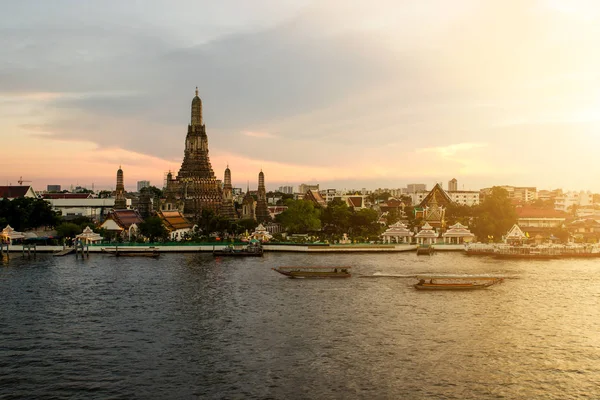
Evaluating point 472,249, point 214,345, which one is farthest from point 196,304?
point 472,249

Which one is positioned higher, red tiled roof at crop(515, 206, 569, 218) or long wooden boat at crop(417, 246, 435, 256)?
red tiled roof at crop(515, 206, 569, 218)

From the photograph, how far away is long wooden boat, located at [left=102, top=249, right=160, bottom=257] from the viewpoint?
210ft

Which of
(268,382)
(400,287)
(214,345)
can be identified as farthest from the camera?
(400,287)

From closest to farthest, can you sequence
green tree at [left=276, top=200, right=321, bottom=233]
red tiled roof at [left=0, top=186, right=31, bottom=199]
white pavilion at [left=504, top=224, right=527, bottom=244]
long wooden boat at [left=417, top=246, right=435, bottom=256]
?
long wooden boat at [left=417, top=246, right=435, bottom=256] < white pavilion at [left=504, top=224, right=527, bottom=244] < green tree at [left=276, top=200, right=321, bottom=233] < red tiled roof at [left=0, top=186, right=31, bottom=199]

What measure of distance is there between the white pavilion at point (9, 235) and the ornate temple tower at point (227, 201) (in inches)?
1194

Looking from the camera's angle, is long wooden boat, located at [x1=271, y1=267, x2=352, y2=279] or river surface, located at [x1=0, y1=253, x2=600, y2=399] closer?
river surface, located at [x1=0, y1=253, x2=600, y2=399]

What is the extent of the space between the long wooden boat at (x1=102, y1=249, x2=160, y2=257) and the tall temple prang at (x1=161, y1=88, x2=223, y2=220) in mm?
25538

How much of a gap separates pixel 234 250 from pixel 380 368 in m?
42.3

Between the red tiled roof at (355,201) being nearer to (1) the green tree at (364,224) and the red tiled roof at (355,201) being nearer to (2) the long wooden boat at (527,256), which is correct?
(1) the green tree at (364,224)

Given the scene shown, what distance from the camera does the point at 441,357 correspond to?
26078mm

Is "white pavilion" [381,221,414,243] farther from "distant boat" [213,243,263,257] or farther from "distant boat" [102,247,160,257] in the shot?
"distant boat" [102,247,160,257]

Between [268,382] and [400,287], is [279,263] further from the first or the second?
[268,382]

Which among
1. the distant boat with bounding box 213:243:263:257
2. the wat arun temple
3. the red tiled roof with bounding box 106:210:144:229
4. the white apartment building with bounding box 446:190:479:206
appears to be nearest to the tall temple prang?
the wat arun temple

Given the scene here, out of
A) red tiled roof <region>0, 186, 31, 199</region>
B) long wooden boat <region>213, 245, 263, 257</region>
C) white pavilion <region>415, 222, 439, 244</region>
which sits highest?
red tiled roof <region>0, 186, 31, 199</region>
